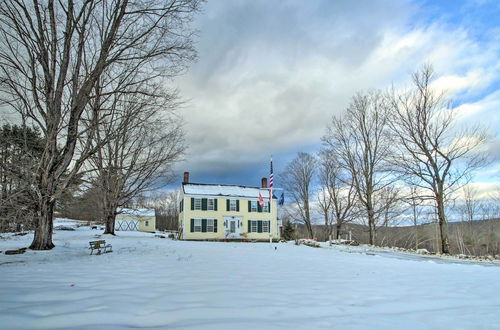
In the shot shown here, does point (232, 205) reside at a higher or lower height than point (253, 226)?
higher

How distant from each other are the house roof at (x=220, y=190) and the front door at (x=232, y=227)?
2.46 metres

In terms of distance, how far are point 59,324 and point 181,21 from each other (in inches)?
444

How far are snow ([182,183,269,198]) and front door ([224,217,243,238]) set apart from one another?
8.30ft

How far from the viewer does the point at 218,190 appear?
32.2 m

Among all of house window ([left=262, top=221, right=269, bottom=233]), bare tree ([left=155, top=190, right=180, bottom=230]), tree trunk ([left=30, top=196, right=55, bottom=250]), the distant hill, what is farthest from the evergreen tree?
bare tree ([left=155, top=190, right=180, bottom=230])

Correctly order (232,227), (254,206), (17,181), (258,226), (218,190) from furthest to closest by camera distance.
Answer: (254,206) → (258,226) → (218,190) → (232,227) → (17,181)

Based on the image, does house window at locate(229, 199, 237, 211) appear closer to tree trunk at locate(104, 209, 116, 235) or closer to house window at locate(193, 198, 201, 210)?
house window at locate(193, 198, 201, 210)

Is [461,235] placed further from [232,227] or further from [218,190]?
[218,190]

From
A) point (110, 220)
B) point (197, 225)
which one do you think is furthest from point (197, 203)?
point (110, 220)

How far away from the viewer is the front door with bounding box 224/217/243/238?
30.9 m

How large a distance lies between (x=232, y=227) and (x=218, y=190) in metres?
4.09

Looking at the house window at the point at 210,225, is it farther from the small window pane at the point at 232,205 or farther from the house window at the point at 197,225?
the small window pane at the point at 232,205

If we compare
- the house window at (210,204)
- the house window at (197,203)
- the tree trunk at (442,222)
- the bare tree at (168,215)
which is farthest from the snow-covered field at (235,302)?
the bare tree at (168,215)

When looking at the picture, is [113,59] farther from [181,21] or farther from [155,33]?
[181,21]
